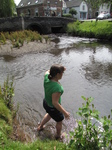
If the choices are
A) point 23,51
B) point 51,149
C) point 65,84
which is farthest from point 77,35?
point 51,149

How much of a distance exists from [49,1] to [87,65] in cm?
4223

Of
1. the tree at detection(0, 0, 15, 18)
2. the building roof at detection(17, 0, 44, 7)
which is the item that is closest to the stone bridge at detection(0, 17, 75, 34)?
the tree at detection(0, 0, 15, 18)

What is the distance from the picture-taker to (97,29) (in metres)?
22.8

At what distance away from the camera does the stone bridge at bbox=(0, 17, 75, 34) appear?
86.2 ft

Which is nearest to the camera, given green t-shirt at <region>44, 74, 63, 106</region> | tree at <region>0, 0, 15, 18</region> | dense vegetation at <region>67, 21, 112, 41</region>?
green t-shirt at <region>44, 74, 63, 106</region>

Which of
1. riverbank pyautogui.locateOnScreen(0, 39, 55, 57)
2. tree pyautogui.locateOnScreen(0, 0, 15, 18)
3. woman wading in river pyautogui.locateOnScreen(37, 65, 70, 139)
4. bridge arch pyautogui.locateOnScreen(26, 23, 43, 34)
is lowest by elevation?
riverbank pyautogui.locateOnScreen(0, 39, 55, 57)

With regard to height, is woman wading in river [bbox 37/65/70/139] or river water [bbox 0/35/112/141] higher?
woman wading in river [bbox 37/65/70/139]

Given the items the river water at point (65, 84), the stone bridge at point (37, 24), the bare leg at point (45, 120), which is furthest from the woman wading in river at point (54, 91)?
the stone bridge at point (37, 24)

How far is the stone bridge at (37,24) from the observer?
26.3 m

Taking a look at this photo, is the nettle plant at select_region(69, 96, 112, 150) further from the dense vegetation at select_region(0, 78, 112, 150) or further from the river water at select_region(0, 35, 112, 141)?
the river water at select_region(0, 35, 112, 141)

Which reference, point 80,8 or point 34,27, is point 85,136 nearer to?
point 34,27

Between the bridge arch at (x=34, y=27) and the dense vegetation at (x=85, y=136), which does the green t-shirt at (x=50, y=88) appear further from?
the bridge arch at (x=34, y=27)

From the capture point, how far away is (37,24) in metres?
30.2

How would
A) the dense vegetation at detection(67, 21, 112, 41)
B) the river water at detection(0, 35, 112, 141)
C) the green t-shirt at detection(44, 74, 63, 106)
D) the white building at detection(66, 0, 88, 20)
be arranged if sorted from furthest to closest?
1. the white building at detection(66, 0, 88, 20)
2. the dense vegetation at detection(67, 21, 112, 41)
3. the river water at detection(0, 35, 112, 141)
4. the green t-shirt at detection(44, 74, 63, 106)
